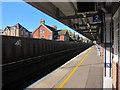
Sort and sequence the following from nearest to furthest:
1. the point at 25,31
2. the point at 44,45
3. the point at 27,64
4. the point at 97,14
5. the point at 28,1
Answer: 1. the point at 28,1
2. the point at 97,14
3. the point at 27,64
4. the point at 44,45
5. the point at 25,31

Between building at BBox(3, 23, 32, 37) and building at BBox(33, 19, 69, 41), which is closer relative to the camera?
building at BBox(33, 19, 69, 41)

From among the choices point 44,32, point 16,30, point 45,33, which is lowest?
point 45,33

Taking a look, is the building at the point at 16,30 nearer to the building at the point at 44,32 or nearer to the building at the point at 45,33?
the building at the point at 45,33

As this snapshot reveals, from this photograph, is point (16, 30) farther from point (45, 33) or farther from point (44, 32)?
point (45, 33)

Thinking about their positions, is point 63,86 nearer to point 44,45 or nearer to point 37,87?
point 37,87

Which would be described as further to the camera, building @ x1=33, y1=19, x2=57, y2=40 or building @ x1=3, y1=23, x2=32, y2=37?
building @ x1=3, y1=23, x2=32, y2=37

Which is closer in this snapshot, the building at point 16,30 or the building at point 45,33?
the building at point 45,33

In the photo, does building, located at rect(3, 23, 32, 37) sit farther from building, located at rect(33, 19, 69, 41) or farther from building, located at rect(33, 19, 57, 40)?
building, located at rect(33, 19, 57, 40)

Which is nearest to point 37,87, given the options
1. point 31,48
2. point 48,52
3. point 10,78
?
point 10,78

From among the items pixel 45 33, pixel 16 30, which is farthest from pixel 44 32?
pixel 16 30

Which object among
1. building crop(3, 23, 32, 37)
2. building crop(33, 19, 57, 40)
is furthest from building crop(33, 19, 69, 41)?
building crop(3, 23, 32, 37)

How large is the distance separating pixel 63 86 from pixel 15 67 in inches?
199

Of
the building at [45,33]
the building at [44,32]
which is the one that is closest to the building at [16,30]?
the building at [45,33]

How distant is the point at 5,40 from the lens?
7828 millimetres
